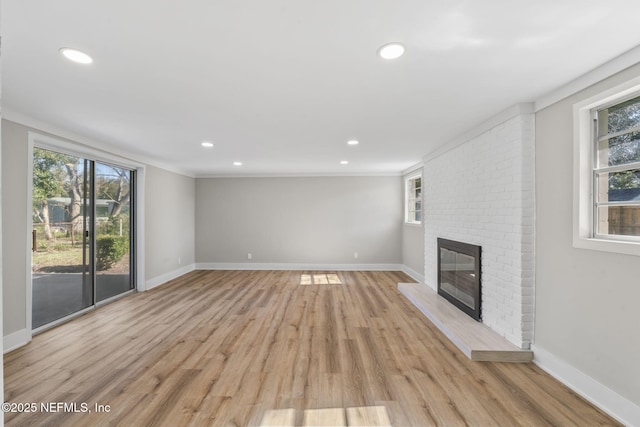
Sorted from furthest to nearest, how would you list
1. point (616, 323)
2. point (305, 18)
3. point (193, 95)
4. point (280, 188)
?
point (280, 188), point (193, 95), point (616, 323), point (305, 18)

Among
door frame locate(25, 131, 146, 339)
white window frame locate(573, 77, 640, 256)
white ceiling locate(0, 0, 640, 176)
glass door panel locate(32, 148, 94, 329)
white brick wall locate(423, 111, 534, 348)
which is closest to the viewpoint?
white ceiling locate(0, 0, 640, 176)

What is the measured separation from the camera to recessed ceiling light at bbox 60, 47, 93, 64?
6.03ft

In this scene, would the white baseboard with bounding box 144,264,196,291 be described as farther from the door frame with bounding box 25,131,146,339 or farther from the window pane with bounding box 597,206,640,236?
the window pane with bounding box 597,206,640,236

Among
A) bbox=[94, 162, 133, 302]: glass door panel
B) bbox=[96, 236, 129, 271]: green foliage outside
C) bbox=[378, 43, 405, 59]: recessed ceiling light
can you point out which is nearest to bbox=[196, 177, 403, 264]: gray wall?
bbox=[94, 162, 133, 302]: glass door panel

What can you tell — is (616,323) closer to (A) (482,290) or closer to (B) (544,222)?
(B) (544,222)

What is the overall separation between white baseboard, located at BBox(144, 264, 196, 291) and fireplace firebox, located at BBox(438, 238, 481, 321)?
4.81 m

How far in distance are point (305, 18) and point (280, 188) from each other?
5321mm

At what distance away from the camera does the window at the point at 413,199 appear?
6.05 meters

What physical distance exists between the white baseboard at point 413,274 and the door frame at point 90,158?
4911 millimetres

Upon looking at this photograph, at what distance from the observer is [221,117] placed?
2977mm

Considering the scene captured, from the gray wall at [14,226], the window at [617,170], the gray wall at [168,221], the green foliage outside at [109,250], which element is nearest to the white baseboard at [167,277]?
the gray wall at [168,221]

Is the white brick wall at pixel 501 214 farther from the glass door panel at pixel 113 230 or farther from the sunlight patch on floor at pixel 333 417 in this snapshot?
the glass door panel at pixel 113 230

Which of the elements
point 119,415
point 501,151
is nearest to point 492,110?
point 501,151

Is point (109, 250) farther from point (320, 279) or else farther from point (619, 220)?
point (619, 220)
